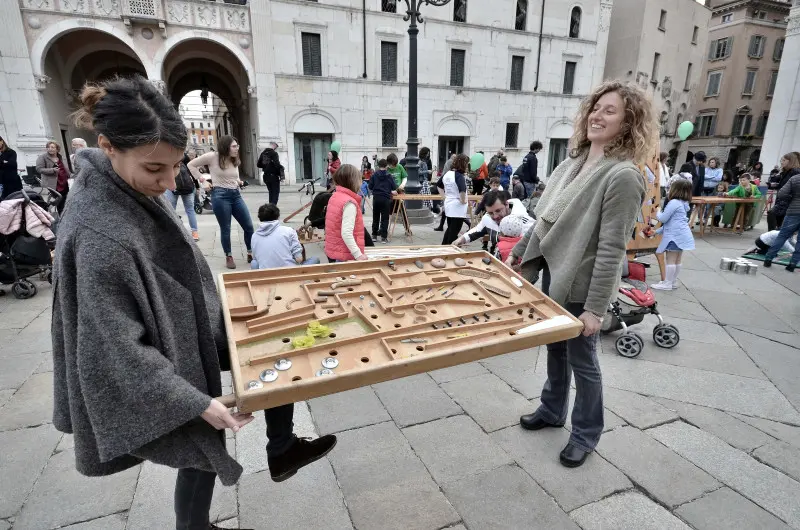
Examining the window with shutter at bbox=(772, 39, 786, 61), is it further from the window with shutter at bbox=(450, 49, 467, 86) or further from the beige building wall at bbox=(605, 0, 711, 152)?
the window with shutter at bbox=(450, 49, 467, 86)

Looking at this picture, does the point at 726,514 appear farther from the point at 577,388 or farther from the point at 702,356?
the point at 702,356

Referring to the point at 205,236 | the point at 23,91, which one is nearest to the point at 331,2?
the point at 23,91

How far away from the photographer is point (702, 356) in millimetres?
3934

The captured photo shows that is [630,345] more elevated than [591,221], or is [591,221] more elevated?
[591,221]

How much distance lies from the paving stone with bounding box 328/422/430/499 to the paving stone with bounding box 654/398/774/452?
2.06m

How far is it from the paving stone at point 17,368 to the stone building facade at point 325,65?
51.1 ft

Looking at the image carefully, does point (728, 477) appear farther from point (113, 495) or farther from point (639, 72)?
point (639, 72)

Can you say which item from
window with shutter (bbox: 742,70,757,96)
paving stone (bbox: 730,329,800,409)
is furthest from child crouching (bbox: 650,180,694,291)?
window with shutter (bbox: 742,70,757,96)

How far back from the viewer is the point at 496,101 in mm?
24016

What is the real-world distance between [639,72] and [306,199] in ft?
84.8

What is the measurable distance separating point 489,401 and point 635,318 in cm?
198

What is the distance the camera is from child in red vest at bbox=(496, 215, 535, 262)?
4.27m

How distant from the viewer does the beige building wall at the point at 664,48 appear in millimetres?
27617

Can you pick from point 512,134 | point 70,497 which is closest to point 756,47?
point 512,134
